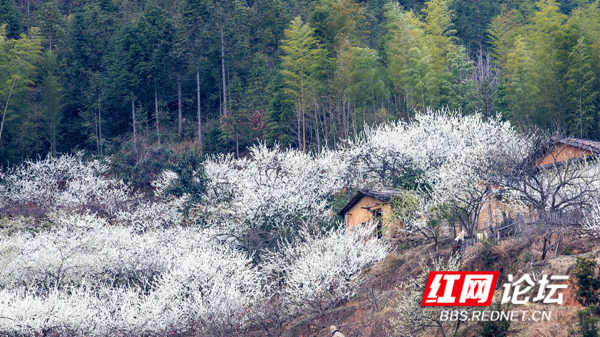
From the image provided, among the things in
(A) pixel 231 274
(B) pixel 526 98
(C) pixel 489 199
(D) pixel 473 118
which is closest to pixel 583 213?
(C) pixel 489 199

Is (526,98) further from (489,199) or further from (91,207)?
(91,207)

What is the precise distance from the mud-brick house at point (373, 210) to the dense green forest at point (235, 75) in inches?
387

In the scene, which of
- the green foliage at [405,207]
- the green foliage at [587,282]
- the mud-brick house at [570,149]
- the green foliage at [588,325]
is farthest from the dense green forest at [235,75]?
the green foliage at [588,325]

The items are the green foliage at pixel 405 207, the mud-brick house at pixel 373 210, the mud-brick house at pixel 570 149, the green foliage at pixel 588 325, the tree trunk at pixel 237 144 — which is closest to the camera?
the green foliage at pixel 588 325

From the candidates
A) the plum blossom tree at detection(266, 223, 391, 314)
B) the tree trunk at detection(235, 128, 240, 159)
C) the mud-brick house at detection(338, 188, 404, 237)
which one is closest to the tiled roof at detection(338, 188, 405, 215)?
the mud-brick house at detection(338, 188, 404, 237)

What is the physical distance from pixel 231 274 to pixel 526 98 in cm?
2282

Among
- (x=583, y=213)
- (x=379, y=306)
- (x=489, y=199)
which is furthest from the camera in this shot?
(x=489, y=199)

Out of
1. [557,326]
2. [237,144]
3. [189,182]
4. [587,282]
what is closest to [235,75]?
[237,144]

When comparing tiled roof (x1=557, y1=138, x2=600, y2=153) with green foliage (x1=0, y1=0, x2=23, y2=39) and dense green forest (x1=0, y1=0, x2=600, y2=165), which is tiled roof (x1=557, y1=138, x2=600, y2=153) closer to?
dense green forest (x1=0, y1=0, x2=600, y2=165)

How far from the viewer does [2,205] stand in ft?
105

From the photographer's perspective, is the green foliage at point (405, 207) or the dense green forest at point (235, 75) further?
the dense green forest at point (235, 75)

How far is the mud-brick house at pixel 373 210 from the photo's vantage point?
75.4 ft

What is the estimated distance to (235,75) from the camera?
4316cm

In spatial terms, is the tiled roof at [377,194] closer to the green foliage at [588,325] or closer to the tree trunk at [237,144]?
the green foliage at [588,325]
